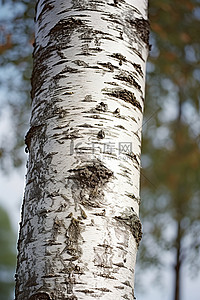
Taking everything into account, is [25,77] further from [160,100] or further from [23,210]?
[23,210]

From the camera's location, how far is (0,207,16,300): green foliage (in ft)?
54.8

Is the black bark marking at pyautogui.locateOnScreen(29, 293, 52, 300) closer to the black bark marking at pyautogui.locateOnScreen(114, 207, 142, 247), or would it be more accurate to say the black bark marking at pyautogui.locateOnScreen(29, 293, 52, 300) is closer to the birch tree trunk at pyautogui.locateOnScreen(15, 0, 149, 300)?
the birch tree trunk at pyautogui.locateOnScreen(15, 0, 149, 300)

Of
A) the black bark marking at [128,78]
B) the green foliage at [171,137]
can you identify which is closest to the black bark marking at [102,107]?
the black bark marking at [128,78]

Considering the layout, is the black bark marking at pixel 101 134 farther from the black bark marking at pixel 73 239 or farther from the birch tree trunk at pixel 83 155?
the black bark marking at pixel 73 239

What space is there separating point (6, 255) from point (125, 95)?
1876cm

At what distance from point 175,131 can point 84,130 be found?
3485 mm

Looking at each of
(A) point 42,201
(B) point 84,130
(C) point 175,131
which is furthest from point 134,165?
(C) point 175,131

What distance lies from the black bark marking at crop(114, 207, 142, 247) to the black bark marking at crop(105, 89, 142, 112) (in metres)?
0.32

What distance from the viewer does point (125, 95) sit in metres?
1.15

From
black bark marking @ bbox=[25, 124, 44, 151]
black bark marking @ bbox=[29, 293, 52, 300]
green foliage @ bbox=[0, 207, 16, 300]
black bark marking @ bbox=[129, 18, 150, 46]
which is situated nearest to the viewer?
black bark marking @ bbox=[29, 293, 52, 300]

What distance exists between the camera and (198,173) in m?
3.79

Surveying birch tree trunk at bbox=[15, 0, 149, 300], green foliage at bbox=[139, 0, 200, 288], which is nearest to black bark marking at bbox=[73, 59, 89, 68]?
birch tree trunk at bbox=[15, 0, 149, 300]

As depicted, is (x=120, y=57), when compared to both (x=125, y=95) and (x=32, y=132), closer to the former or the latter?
(x=125, y=95)

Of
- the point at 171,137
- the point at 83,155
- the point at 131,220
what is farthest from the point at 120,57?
the point at 171,137
